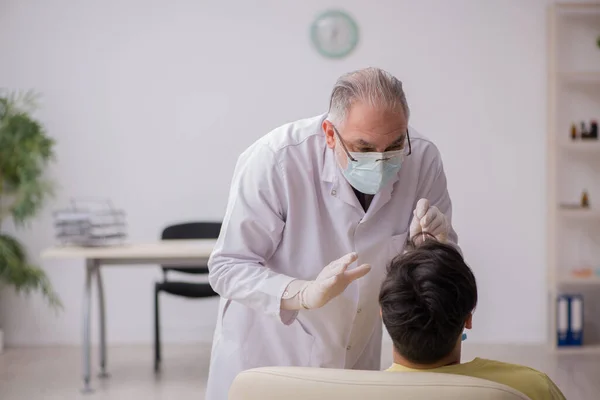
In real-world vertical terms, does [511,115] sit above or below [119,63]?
below

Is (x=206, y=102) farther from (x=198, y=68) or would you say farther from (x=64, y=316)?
(x=64, y=316)

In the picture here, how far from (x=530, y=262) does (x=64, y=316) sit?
2777 millimetres

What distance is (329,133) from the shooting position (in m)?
1.73

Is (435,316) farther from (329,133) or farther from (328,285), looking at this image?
(329,133)

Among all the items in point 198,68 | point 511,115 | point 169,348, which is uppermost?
point 198,68

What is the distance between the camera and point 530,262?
4.92m

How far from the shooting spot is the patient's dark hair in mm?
1372

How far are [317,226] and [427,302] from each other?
18.5 inches

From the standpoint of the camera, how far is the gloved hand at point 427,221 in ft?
5.57

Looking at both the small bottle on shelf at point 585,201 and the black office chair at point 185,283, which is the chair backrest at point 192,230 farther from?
the small bottle on shelf at point 585,201

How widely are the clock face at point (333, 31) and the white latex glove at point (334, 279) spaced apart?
134 inches

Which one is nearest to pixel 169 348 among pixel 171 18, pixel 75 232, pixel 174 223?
pixel 174 223

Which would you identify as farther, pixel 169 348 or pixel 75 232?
pixel 169 348

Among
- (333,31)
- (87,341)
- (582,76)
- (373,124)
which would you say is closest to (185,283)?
(87,341)
